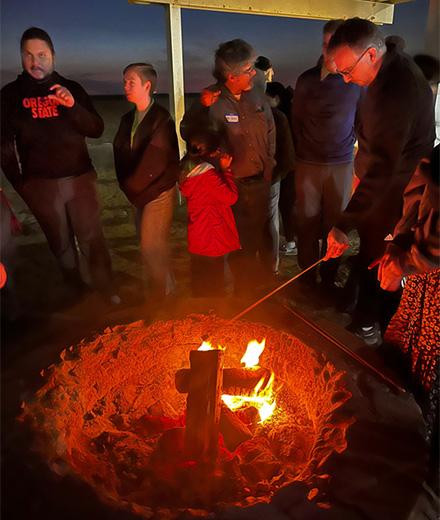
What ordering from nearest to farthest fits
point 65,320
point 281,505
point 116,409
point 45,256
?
point 281,505 < point 116,409 < point 65,320 < point 45,256

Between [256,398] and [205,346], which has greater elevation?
[205,346]

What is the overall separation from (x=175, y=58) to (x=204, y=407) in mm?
Answer: 4672

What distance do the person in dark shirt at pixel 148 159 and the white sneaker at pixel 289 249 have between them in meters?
1.78

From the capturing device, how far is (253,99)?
137 inches

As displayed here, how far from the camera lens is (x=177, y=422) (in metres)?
2.14

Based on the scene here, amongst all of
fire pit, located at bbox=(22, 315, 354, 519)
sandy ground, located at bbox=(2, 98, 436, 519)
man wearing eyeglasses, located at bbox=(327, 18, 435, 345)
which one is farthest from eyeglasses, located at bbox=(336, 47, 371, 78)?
fire pit, located at bbox=(22, 315, 354, 519)

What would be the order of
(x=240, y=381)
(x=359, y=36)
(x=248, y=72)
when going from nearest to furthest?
(x=240, y=381)
(x=359, y=36)
(x=248, y=72)

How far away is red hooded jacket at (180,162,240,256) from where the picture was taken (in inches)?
128

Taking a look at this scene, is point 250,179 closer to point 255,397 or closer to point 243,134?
point 243,134

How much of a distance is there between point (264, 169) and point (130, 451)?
2.52m

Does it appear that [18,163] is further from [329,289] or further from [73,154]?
[329,289]

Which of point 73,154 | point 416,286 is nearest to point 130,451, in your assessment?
point 416,286

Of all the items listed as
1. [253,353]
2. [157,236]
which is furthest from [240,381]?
[157,236]

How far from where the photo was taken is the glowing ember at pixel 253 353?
87.7 inches
